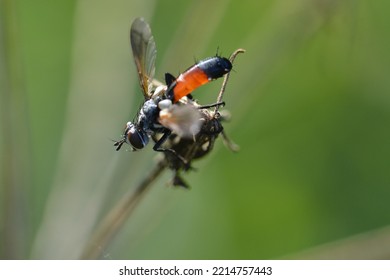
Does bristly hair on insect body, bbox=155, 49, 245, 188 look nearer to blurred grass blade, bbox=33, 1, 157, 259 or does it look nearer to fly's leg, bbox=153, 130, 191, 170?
fly's leg, bbox=153, 130, 191, 170

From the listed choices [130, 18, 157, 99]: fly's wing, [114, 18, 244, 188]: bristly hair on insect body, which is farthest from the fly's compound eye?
[130, 18, 157, 99]: fly's wing

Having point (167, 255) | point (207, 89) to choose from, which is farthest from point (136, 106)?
point (167, 255)

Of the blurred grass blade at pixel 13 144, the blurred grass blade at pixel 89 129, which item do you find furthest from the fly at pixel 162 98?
the blurred grass blade at pixel 13 144

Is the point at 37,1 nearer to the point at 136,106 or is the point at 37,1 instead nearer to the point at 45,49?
the point at 45,49

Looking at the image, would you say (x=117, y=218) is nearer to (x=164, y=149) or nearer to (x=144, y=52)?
(x=164, y=149)

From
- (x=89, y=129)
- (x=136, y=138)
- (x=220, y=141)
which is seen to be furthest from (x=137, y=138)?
(x=220, y=141)

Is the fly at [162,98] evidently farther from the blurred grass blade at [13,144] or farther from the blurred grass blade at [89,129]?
the blurred grass blade at [13,144]

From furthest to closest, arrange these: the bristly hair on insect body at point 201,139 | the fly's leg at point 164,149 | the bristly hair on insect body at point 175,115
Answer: the fly's leg at point 164,149 → the bristly hair on insect body at point 201,139 → the bristly hair on insect body at point 175,115
